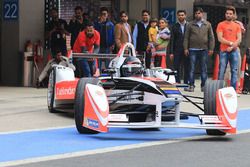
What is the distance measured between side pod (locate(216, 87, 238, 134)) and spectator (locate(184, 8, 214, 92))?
6.71m

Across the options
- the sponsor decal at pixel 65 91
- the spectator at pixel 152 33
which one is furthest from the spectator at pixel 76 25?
the sponsor decal at pixel 65 91

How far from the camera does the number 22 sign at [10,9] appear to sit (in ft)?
57.1

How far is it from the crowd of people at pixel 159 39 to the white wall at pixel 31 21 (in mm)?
336

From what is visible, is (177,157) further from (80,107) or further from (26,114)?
(26,114)

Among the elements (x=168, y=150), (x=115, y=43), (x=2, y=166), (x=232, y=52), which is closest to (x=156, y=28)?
(x=115, y=43)

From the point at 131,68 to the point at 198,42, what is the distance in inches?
229

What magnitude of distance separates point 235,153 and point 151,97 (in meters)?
1.71

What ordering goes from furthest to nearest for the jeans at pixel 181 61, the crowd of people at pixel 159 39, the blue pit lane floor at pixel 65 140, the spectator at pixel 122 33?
the jeans at pixel 181 61
the spectator at pixel 122 33
the crowd of people at pixel 159 39
the blue pit lane floor at pixel 65 140

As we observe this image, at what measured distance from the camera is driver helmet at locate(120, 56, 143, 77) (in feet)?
33.7

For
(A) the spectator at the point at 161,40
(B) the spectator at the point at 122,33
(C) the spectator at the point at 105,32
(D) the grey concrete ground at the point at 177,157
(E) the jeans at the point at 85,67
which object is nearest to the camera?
(D) the grey concrete ground at the point at 177,157

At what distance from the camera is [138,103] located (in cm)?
956

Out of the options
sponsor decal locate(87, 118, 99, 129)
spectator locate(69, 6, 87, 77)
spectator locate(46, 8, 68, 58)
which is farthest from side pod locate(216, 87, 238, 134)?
spectator locate(46, 8, 68, 58)

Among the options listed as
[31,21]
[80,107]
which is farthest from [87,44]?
[80,107]

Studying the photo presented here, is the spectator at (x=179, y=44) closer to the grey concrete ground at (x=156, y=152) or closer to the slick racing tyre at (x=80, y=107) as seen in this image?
the grey concrete ground at (x=156, y=152)
